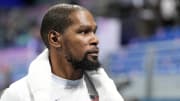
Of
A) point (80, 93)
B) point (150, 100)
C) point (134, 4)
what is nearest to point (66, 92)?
point (80, 93)

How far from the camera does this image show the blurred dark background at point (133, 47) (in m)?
7.48

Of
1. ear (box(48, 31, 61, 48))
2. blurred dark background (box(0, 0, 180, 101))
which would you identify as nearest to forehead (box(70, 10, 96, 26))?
ear (box(48, 31, 61, 48))

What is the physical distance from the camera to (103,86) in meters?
3.32

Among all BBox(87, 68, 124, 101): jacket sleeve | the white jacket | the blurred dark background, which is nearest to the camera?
the white jacket

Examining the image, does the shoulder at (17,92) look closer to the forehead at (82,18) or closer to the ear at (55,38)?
the ear at (55,38)

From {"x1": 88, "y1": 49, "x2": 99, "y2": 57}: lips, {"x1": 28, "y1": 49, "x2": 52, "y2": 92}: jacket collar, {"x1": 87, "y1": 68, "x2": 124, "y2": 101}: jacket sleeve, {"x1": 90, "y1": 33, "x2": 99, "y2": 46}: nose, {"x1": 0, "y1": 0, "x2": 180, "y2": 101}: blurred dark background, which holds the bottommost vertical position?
{"x1": 0, "y1": 0, "x2": 180, "y2": 101}: blurred dark background

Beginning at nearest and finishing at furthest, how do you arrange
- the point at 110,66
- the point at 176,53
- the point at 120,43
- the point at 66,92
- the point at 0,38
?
the point at 66,92 < the point at 176,53 < the point at 110,66 < the point at 120,43 < the point at 0,38

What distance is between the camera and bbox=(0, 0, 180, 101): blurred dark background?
748 cm

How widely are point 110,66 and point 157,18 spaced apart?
1.20 meters

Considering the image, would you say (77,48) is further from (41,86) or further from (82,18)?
(41,86)

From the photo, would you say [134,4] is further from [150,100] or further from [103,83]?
[103,83]

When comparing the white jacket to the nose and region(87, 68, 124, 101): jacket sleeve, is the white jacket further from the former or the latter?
the nose

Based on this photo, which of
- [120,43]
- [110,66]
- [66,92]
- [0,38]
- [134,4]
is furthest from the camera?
[0,38]

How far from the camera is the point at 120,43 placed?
9.06m
